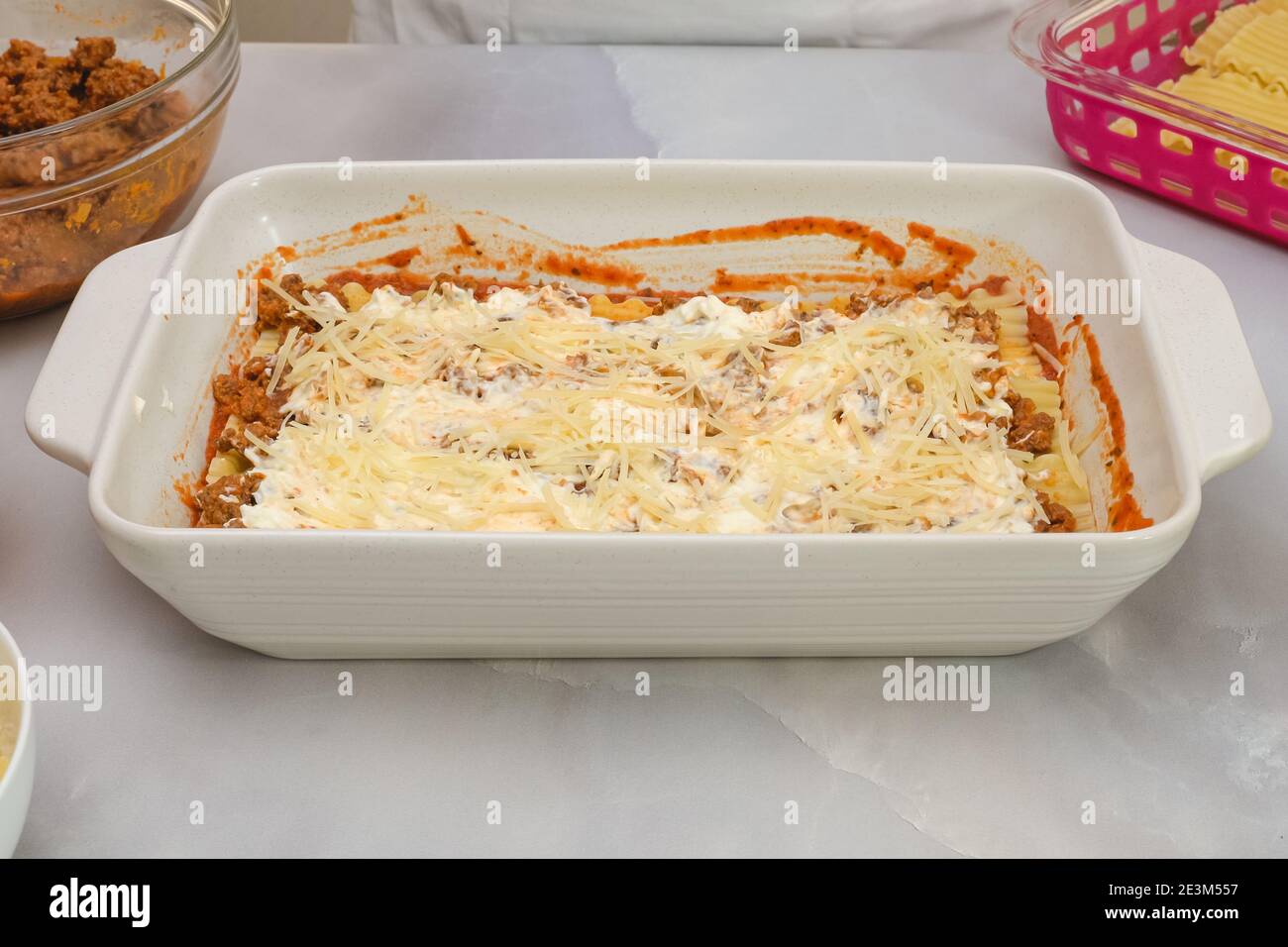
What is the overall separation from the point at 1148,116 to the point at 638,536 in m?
1.27

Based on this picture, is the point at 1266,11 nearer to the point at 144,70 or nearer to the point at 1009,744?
the point at 1009,744

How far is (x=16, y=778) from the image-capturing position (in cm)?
99

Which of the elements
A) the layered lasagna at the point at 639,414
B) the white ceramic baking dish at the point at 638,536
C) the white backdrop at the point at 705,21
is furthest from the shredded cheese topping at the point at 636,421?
the white backdrop at the point at 705,21

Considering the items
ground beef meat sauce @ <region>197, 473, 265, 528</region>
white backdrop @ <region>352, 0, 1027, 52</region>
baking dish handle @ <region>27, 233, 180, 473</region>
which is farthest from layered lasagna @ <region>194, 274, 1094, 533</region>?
white backdrop @ <region>352, 0, 1027, 52</region>

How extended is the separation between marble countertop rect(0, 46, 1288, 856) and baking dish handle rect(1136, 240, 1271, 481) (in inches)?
10.2

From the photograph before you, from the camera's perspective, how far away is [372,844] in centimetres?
115

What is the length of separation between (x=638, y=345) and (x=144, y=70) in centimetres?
89

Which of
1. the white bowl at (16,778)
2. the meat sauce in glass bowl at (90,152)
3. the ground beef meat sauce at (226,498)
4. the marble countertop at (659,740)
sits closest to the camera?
the white bowl at (16,778)

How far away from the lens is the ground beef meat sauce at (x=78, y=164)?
1547 mm

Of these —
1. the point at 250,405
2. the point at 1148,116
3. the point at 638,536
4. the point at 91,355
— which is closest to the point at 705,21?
the point at 1148,116

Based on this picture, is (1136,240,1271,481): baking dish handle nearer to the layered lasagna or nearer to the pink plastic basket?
the layered lasagna

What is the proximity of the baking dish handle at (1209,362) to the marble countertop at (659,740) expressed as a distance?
259 millimetres

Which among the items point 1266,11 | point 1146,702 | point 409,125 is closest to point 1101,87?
point 1266,11

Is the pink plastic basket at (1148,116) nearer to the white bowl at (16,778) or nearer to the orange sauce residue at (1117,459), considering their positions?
the orange sauce residue at (1117,459)
